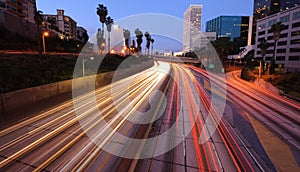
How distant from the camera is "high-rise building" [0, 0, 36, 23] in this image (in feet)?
201

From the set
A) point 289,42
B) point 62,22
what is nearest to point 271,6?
point 289,42

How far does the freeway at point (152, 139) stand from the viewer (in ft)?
26.3

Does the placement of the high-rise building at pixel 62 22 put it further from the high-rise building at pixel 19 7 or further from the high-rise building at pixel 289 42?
the high-rise building at pixel 289 42

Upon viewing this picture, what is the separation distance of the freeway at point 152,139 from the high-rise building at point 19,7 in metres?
61.7

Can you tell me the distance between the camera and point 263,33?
7756 cm

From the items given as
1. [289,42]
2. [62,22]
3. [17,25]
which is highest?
[62,22]

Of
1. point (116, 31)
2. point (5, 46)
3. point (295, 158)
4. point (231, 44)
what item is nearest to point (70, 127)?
point (295, 158)

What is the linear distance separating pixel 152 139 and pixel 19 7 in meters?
91.0

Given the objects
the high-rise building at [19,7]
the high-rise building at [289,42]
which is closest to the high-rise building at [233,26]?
the high-rise building at [289,42]

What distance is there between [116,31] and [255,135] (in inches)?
6043

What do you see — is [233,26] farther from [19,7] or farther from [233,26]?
[19,7]

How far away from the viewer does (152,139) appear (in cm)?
1040

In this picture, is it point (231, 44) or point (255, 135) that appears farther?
A: point (231, 44)

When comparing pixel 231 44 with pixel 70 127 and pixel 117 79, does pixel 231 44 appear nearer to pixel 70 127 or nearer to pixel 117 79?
pixel 117 79
